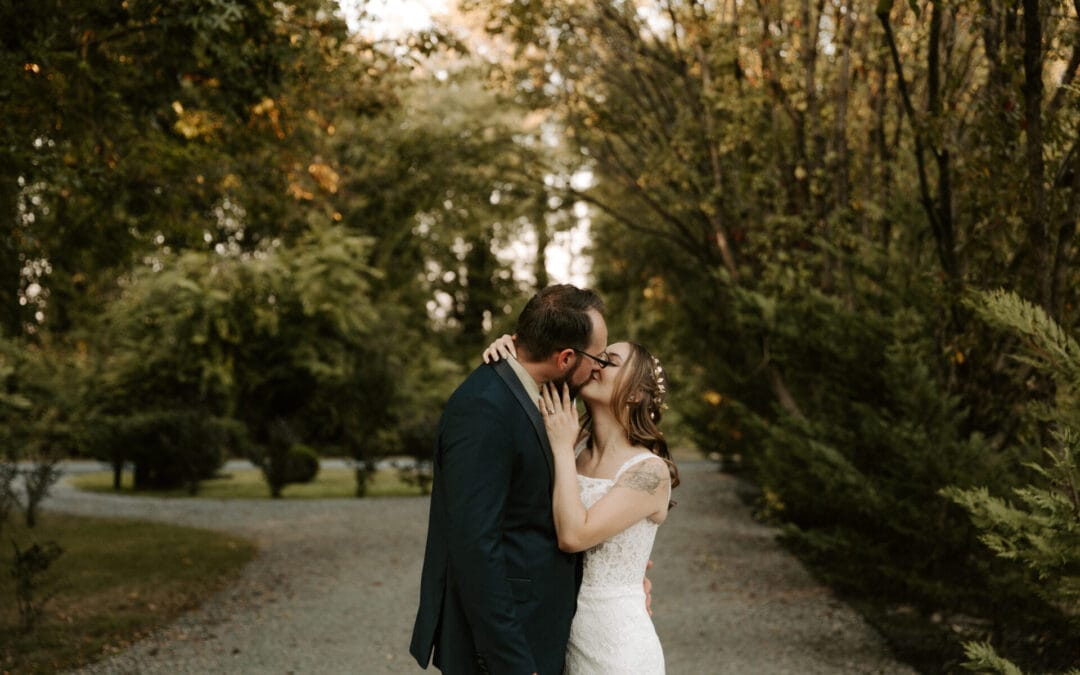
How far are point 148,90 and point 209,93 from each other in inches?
20.5

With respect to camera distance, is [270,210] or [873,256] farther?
[270,210]

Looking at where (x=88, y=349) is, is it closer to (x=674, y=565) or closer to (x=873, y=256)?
(x=674, y=565)

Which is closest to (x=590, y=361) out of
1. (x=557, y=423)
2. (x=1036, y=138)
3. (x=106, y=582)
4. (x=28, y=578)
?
(x=557, y=423)

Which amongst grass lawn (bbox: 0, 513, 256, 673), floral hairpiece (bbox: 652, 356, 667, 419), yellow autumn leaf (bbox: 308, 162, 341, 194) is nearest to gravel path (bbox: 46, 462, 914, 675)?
grass lawn (bbox: 0, 513, 256, 673)

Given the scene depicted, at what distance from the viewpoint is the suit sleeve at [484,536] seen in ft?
9.55

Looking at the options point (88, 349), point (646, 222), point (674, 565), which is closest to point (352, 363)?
point (88, 349)

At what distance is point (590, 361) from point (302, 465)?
22.0 meters

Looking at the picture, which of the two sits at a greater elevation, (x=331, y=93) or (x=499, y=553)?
(x=331, y=93)

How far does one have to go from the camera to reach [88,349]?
25.5 m

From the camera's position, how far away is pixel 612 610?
11.6 ft

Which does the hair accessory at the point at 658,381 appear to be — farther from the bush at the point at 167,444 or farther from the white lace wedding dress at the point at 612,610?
the bush at the point at 167,444

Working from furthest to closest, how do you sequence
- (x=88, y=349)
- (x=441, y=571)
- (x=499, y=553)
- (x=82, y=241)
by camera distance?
(x=88, y=349) < (x=82, y=241) < (x=441, y=571) < (x=499, y=553)

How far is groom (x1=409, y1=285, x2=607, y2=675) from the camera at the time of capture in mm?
2924

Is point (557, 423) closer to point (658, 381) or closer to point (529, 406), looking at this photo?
point (529, 406)
